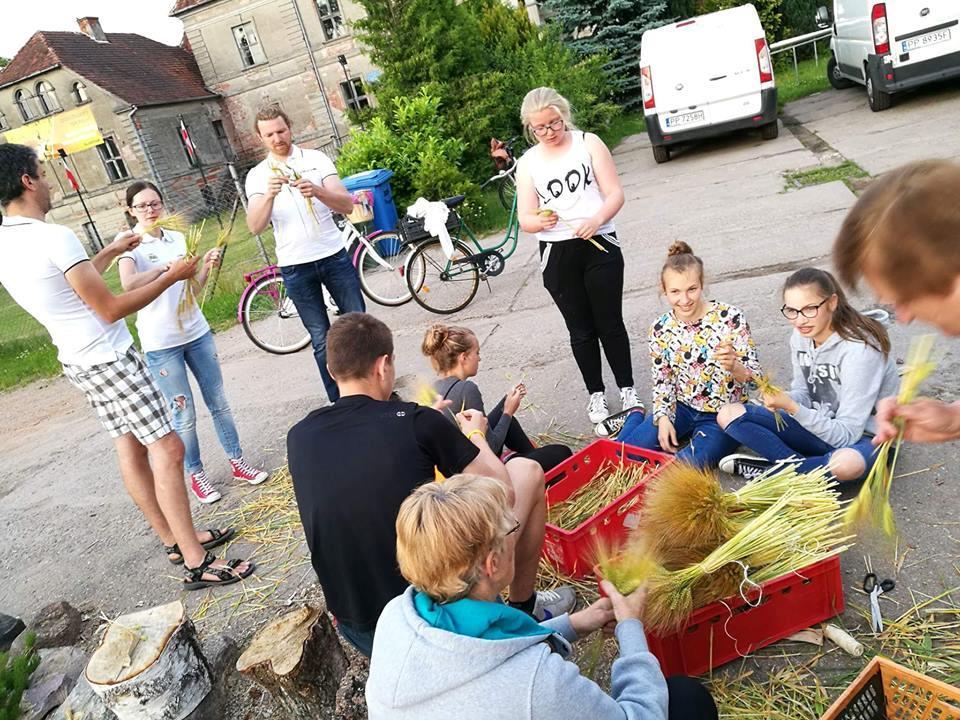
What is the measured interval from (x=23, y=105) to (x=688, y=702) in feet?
129

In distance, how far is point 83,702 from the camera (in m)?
2.81

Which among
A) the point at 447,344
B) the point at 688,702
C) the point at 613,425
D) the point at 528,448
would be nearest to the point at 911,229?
the point at 688,702

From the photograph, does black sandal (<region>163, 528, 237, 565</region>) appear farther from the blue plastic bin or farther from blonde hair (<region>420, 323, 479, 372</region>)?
the blue plastic bin

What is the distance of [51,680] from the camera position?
310 cm

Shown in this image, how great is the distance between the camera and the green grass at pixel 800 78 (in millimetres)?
14953

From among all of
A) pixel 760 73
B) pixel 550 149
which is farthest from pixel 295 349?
pixel 760 73

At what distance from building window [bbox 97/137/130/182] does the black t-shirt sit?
34138mm

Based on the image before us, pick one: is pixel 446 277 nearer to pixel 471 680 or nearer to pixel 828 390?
pixel 828 390

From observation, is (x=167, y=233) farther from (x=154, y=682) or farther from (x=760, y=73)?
(x=760, y=73)

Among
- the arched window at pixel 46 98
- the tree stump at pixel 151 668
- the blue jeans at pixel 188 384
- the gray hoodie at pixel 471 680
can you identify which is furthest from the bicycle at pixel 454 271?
the arched window at pixel 46 98

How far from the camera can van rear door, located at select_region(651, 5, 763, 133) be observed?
1053cm

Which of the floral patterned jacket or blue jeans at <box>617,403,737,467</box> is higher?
the floral patterned jacket

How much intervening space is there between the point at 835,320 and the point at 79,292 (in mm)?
3278

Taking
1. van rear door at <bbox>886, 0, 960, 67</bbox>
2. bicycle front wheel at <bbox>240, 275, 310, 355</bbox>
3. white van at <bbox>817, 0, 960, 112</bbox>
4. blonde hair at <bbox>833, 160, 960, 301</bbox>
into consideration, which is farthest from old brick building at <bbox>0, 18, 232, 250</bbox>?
blonde hair at <bbox>833, 160, 960, 301</bbox>
